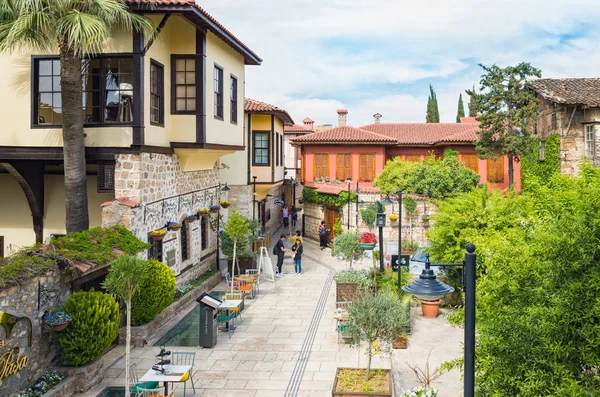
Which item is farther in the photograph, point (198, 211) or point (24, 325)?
point (198, 211)

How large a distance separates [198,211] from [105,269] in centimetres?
734

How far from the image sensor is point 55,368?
1065 cm

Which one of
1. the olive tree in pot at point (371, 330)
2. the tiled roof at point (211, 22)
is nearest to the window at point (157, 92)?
the tiled roof at point (211, 22)

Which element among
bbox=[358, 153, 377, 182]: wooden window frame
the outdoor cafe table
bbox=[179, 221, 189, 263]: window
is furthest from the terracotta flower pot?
bbox=[358, 153, 377, 182]: wooden window frame

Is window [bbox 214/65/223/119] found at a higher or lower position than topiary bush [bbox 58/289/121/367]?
higher

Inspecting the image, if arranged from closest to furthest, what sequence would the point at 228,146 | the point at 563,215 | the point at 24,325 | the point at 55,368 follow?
the point at 563,215, the point at 24,325, the point at 55,368, the point at 228,146

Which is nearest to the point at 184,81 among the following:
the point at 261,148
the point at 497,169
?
the point at 261,148

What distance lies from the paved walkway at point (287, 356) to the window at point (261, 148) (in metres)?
10.6

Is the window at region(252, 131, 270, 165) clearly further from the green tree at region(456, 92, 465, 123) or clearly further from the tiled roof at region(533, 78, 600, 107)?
the green tree at region(456, 92, 465, 123)

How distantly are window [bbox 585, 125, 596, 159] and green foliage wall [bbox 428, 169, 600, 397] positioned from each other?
20.6m

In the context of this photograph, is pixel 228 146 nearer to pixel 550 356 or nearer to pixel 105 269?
pixel 105 269

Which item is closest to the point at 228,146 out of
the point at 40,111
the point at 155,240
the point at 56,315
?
the point at 155,240

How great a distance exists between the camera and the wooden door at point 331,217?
2936 centimetres

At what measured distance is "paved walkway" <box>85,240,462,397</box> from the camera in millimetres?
11125
